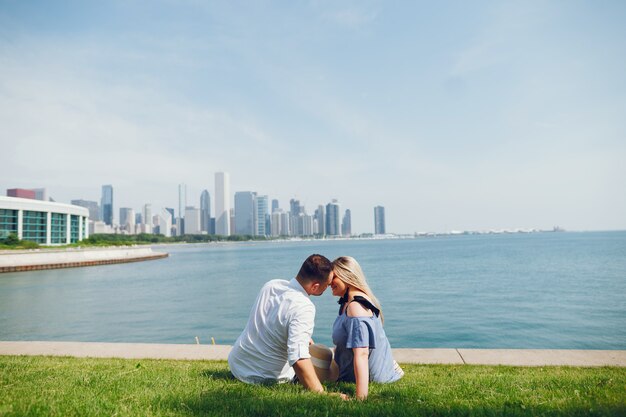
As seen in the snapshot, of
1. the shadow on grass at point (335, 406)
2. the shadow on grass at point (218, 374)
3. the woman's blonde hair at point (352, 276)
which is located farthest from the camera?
the shadow on grass at point (218, 374)

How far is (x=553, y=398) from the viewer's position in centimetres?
463

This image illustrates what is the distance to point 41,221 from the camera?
81.9 metres

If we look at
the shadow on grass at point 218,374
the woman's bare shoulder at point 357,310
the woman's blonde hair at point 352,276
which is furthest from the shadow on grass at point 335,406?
the woman's blonde hair at point 352,276

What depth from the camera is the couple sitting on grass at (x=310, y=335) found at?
4.75 meters

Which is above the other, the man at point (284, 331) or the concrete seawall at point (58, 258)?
the man at point (284, 331)

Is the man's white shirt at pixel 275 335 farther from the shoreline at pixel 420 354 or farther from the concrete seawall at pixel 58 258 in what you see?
the concrete seawall at pixel 58 258

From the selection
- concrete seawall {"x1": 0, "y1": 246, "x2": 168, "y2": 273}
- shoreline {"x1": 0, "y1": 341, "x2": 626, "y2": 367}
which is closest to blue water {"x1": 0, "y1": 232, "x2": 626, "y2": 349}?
shoreline {"x1": 0, "y1": 341, "x2": 626, "y2": 367}

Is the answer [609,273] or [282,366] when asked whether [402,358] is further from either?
[609,273]

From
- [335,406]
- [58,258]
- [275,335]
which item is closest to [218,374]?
[275,335]

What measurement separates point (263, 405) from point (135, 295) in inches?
1353

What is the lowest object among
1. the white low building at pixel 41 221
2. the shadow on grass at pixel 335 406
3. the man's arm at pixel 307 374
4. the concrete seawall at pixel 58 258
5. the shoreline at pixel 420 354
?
the concrete seawall at pixel 58 258

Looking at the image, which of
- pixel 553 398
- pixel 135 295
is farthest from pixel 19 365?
pixel 135 295

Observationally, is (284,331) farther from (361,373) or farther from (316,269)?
(361,373)

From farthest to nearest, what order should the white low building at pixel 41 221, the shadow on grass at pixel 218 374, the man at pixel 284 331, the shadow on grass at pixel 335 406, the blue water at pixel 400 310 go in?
the white low building at pixel 41 221, the blue water at pixel 400 310, the shadow on grass at pixel 218 374, the man at pixel 284 331, the shadow on grass at pixel 335 406
